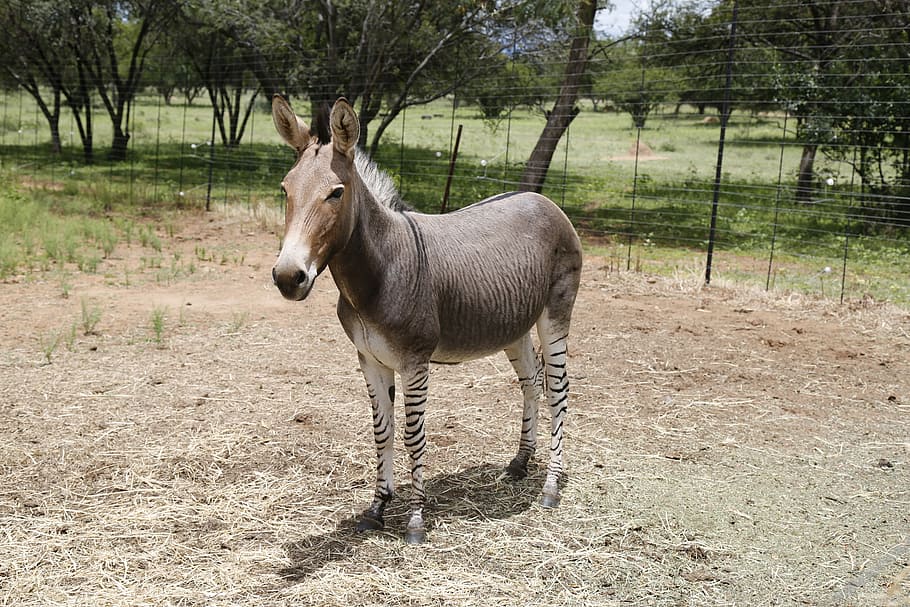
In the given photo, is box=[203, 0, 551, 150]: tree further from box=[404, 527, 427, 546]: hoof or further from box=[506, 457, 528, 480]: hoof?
box=[404, 527, 427, 546]: hoof

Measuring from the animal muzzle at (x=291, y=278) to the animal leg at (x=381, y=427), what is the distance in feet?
3.09

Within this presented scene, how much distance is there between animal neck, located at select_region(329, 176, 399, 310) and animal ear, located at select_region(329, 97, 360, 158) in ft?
0.69

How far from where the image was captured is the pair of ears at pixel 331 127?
11.7 feet

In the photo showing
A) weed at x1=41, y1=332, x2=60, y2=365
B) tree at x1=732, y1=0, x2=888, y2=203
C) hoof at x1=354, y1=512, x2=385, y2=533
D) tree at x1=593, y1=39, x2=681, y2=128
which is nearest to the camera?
hoof at x1=354, y1=512, x2=385, y2=533

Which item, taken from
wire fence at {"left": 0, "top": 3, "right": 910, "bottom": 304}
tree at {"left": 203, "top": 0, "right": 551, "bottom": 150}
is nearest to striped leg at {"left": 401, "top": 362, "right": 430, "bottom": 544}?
wire fence at {"left": 0, "top": 3, "right": 910, "bottom": 304}

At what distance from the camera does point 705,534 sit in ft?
14.1

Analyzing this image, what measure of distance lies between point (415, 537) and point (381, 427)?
609mm

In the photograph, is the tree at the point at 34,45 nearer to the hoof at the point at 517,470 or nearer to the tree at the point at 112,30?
the tree at the point at 112,30

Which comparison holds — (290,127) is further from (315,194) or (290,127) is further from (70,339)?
(70,339)

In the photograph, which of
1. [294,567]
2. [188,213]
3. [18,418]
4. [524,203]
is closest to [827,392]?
[524,203]

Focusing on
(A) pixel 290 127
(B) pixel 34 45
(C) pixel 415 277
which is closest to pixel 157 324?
(C) pixel 415 277

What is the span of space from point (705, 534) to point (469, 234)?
6.98 ft

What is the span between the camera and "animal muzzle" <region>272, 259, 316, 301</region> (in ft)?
10.7

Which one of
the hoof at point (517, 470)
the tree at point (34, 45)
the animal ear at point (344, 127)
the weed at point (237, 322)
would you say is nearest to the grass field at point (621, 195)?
the tree at point (34, 45)
